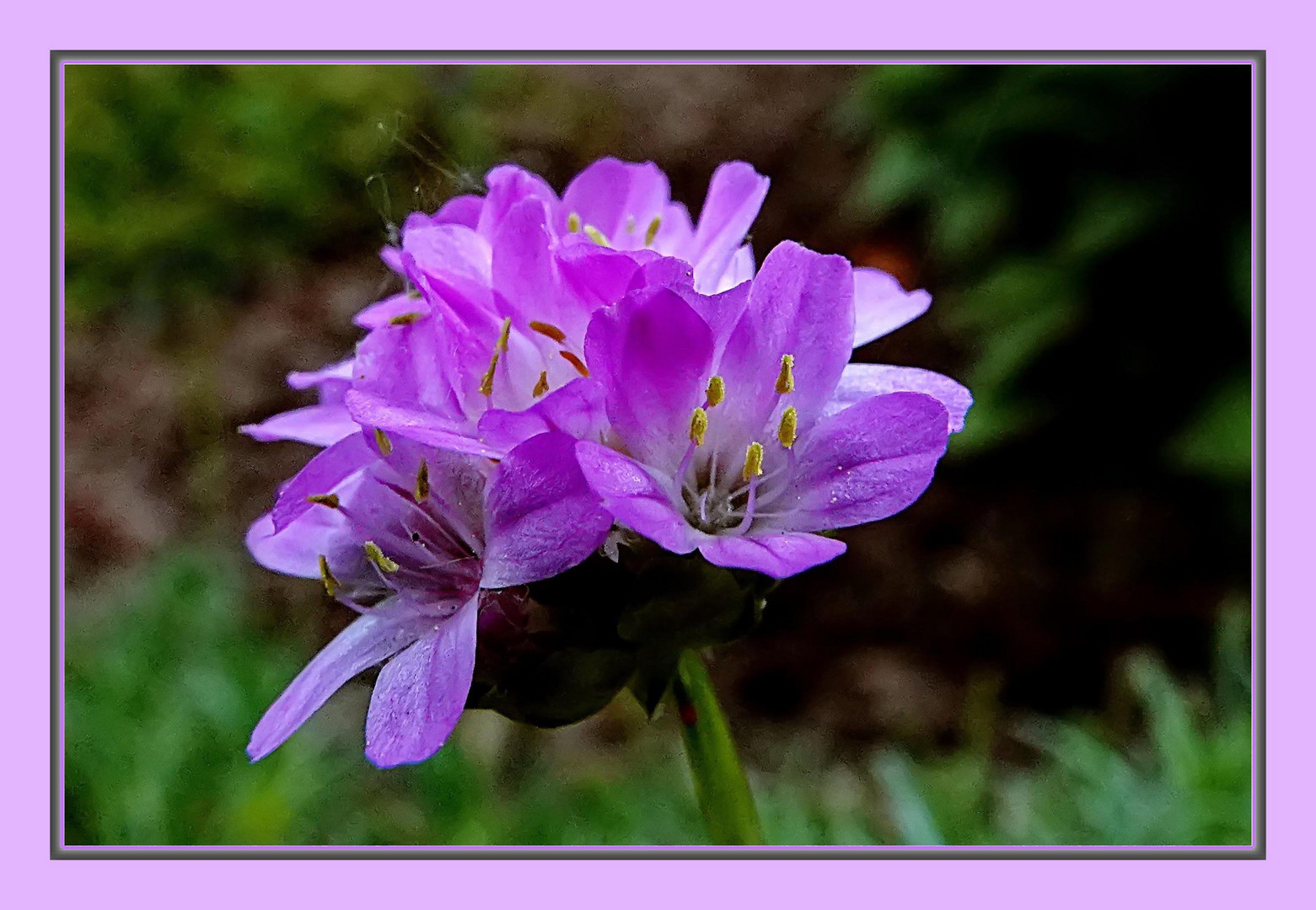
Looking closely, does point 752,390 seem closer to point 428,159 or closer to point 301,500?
point 301,500

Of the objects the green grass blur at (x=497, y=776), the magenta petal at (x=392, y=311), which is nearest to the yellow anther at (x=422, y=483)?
the magenta petal at (x=392, y=311)

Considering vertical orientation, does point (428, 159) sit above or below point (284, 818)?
above

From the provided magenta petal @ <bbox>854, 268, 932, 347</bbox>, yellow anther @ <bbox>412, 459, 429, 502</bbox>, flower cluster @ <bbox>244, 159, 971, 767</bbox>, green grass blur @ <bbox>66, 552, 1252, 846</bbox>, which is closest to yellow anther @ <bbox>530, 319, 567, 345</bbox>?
flower cluster @ <bbox>244, 159, 971, 767</bbox>

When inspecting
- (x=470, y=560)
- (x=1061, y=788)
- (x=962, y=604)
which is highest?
(x=470, y=560)

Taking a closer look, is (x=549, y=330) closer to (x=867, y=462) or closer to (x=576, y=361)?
(x=576, y=361)

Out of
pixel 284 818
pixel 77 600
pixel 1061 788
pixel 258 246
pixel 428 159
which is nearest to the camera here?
pixel 428 159

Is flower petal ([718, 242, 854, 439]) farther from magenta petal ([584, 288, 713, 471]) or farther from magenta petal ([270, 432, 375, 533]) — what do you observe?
magenta petal ([270, 432, 375, 533])

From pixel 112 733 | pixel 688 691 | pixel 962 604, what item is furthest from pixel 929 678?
pixel 688 691

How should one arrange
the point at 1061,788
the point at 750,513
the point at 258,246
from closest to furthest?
the point at 750,513 → the point at 1061,788 → the point at 258,246

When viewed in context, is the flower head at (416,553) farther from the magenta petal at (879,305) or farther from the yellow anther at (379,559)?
the magenta petal at (879,305)
